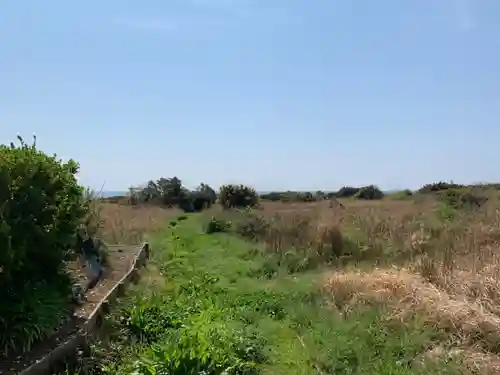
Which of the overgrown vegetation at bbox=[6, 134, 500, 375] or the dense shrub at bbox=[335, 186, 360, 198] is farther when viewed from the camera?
the dense shrub at bbox=[335, 186, 360, 198]

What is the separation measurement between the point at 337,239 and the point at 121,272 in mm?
6648

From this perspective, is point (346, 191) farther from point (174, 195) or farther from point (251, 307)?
point (251, 307)

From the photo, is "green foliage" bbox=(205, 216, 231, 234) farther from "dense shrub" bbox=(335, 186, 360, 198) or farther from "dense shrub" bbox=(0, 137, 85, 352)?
"dense shrub" bbox=(335, 186, 360, 198)

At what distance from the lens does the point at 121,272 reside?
1127 centimetres

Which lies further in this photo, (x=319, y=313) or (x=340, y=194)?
(x=340, y=194)

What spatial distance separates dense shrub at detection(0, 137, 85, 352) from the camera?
19.4 ft

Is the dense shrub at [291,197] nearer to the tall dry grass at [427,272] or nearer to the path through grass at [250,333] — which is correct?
the tall dry grass at [427,272]

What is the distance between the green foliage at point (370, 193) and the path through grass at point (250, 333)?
4095 centimetres

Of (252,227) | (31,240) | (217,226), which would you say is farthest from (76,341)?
(217,226)

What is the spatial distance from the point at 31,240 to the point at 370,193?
47.2 metres

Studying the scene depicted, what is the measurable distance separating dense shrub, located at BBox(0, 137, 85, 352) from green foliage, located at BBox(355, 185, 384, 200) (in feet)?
149

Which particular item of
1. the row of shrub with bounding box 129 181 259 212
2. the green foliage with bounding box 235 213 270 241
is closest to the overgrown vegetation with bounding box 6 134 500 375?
the green foliage with bounding box 235 213 270 241

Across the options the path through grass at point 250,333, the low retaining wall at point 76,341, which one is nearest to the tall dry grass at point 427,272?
the path through grass at point 250,333

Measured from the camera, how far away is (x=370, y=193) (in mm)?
51875
